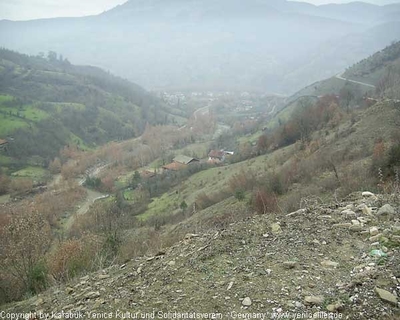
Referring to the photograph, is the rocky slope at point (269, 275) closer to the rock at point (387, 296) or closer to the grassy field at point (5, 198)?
the rock at point (387, 296)

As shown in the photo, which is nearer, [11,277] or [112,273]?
[112,273]

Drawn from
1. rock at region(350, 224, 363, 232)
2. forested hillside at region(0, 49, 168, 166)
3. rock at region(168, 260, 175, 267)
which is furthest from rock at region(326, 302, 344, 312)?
forested hillside at region(0, 49, 168, 166)

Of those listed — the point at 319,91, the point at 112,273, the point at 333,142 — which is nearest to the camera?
the point at 112,273

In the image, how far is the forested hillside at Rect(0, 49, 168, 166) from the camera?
379ft

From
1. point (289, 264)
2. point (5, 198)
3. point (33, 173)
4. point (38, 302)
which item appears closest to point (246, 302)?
point (289, 264)

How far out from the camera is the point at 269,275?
6930mm

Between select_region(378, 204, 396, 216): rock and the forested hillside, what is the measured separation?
111 m

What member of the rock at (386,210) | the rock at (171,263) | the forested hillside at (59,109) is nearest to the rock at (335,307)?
the rock at (171,263)

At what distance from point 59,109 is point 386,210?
475 ft

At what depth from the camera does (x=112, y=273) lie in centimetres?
891

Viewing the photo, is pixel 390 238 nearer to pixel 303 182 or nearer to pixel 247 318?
pixel 247 318

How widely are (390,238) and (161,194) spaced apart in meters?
60.2

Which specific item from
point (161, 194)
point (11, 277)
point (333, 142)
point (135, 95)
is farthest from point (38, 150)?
point (11, 277)

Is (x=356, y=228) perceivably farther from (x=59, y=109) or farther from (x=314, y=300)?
(x=59, y=109)
